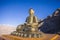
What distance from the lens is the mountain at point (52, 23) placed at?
8.23m

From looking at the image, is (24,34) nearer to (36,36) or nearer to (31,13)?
(36,36)

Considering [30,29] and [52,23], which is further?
[52,23]

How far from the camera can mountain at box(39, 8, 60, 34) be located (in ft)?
27.0

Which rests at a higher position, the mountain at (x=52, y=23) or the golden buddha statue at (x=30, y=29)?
the mountain at (x=52, y=23)

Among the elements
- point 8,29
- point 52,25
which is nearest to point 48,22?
point 52,25

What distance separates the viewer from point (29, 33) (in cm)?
402

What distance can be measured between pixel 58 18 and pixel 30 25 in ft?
13.9

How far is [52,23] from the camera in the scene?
8.42 metres

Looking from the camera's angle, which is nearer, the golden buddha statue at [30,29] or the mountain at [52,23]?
the golden buddha statue at [30,29]

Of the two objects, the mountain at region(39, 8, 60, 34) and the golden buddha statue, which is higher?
the mountain at region(39, 8, 60, 34)

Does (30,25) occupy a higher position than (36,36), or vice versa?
(30,25)

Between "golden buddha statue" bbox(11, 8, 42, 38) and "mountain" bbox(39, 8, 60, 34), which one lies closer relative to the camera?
"golden buddha statue" bbox(11, 8, 42, 38)

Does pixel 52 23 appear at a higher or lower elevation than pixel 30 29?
higher

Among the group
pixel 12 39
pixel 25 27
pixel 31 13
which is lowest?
pixel 12 39
